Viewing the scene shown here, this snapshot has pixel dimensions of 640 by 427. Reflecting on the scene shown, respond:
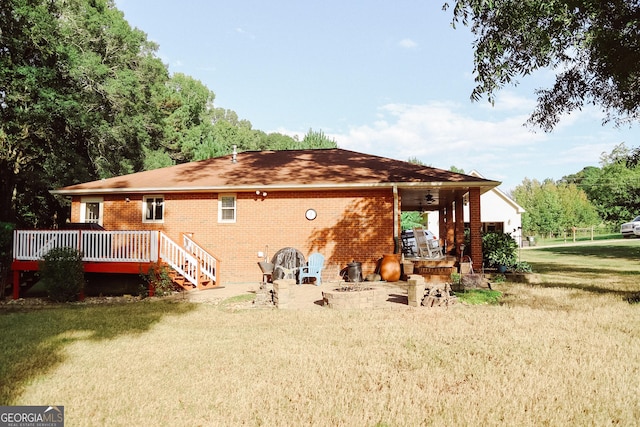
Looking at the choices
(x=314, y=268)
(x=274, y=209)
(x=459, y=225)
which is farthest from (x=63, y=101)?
(x=459, y=225)

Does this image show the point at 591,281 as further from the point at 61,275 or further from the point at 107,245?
the point at 61,275

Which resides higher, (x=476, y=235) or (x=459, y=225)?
(x=459, y=225)

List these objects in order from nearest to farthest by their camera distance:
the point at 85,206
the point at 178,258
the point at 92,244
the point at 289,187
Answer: the point at 92,244, the point at 178,258, the point at 289,187, the point at 85,206

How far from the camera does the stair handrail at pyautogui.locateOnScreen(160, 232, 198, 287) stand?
12.3m

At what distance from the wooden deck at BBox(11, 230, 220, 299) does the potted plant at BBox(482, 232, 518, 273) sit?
11.0 metres

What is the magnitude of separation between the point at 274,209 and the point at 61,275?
22.7 ft

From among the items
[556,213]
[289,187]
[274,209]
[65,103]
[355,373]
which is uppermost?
[65,103]

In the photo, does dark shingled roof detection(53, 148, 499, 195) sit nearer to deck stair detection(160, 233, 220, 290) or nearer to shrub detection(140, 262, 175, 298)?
deck stair detection(160, 233, 220, 290)

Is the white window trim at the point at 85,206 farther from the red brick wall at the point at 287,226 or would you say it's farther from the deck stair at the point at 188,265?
the deck stair at the point at 188,265

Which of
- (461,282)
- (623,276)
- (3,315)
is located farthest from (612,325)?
(3,315)

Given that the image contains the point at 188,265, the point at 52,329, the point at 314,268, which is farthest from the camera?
the point at 314,268

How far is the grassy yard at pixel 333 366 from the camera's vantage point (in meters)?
3.95

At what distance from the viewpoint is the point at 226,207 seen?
50.1 ft

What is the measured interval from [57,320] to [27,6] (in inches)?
646
